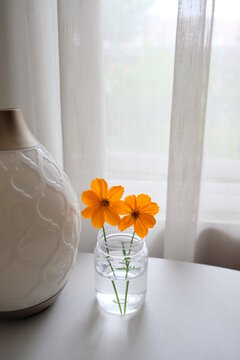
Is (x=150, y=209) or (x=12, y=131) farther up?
(x=12, y=131)

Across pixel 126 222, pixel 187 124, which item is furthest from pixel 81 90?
pixel 126 222

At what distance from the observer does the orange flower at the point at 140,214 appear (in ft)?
1.62

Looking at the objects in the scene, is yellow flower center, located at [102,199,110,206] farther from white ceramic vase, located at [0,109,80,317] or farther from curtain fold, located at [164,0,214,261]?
curtain fold, located at [164,0,214,261]

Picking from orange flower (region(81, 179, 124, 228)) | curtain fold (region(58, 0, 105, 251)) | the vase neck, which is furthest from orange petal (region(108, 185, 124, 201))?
curtain fold (region(58, 0, 105, 251))

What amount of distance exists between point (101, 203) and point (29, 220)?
0.11 metres

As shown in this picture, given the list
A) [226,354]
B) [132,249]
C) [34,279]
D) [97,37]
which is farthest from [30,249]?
[97,37]

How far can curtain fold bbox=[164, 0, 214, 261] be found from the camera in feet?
2.05

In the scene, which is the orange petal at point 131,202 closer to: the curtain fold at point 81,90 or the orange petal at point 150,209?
the orange petal at point 150,209

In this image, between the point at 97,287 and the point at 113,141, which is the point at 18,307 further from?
the point at 113,141

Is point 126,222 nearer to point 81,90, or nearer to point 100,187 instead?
point 100,187

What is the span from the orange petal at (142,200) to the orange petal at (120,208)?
2 cm

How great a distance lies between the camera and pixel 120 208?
50cm

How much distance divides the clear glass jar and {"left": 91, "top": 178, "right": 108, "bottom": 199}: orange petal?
8 cm

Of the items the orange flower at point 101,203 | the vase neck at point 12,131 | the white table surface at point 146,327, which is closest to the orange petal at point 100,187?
the orange flower at point 101,203
